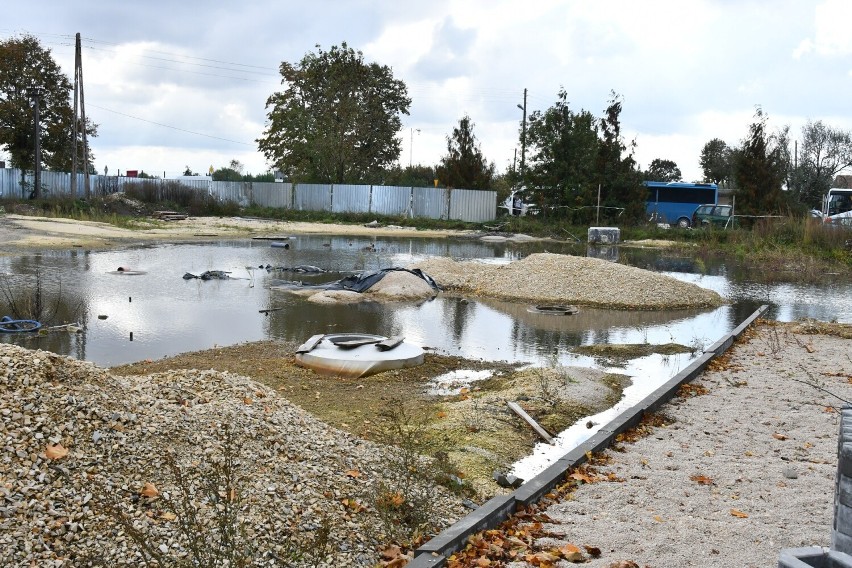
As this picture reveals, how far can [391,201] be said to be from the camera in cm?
4691

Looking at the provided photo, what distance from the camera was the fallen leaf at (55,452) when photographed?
15.0 ft

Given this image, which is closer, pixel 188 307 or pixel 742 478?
pixel 742 478

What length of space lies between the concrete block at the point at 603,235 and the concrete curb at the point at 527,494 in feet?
86.4

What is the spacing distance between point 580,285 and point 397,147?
4787cm

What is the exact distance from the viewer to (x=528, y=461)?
6520mm

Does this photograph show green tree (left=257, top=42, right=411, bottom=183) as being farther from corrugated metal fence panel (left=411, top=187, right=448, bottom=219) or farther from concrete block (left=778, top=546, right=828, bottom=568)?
concrete block (left=778, top=546, right=828, bottom=568)

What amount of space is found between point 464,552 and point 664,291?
12909 millimetres

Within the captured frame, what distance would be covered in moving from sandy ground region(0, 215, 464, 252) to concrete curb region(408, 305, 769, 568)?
19.5 m

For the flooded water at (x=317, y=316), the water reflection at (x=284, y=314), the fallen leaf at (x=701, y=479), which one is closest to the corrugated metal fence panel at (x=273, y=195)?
the flooded water at (x=317, y=316)

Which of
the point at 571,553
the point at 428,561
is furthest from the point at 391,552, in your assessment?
the point at 571,553

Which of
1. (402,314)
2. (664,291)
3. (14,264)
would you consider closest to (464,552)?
(402,314)

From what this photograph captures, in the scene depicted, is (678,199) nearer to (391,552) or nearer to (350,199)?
(350,199)

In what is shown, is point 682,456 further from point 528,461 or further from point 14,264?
A: point 14,264

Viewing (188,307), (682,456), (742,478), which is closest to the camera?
(742,478)
